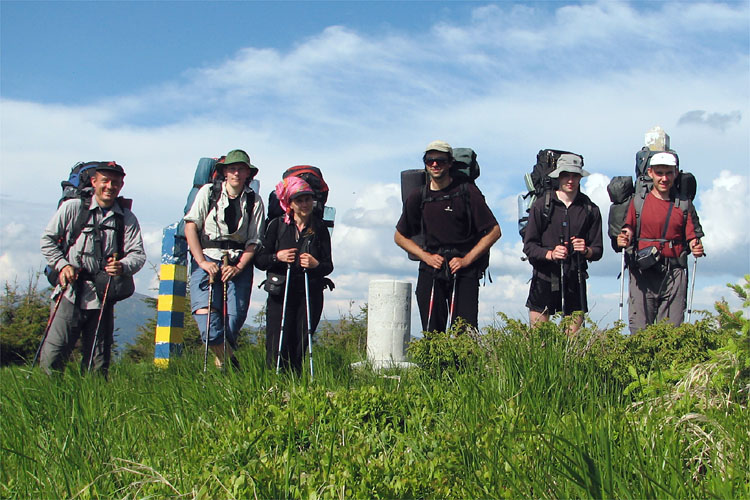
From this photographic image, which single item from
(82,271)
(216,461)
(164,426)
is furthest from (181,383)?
(82,271)

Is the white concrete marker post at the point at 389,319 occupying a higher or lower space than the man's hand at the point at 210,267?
lower

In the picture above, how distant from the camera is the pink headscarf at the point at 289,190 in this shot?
23.5 ft

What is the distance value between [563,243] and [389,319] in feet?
9.54

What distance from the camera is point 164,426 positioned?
14.9ft

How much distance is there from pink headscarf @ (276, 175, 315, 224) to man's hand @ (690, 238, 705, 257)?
4.04 m

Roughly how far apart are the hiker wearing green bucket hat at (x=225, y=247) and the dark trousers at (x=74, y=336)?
3.00 feet

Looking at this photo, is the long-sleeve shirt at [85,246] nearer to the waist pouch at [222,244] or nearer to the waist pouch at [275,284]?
the waist pouch at [222,244]

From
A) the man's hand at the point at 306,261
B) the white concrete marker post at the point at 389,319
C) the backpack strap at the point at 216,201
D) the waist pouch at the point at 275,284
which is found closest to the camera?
the man's hand at the point at 306,261

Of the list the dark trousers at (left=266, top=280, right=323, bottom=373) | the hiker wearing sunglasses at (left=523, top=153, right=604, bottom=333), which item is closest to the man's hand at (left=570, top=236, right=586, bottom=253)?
the hiker wearing sunglasses at (left=523, top=153, right=604, bottom=333)

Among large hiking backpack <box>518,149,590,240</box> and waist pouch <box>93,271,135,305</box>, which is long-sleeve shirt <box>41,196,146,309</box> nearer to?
waist pouch <box>93,271,135,305</box>

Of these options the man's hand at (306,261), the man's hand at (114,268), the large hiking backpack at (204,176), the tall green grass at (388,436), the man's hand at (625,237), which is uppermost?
the large hiking backpack at (204,176)

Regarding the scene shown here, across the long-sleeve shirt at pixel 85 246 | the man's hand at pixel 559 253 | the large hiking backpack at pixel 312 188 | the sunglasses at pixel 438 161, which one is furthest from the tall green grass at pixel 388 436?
the large hiking backpack at pixel 312 188

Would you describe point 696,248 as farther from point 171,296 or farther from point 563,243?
point 171,296

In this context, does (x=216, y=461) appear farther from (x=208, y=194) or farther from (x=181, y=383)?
(x=208, y=194)
